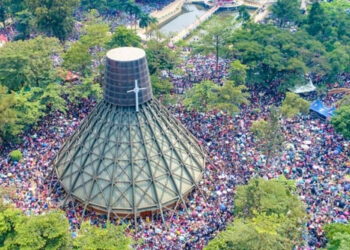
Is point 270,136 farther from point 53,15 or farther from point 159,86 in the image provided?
point 53,15

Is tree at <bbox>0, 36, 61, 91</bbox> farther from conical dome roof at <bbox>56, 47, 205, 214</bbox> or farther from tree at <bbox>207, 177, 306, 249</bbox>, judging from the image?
tree at <bbox>207, 177, 306, 249</bbox>

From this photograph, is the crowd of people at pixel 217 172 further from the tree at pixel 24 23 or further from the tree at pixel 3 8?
the tree at pixel 3 8

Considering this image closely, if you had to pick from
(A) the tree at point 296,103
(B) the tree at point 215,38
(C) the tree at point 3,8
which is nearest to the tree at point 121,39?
(B) the tree at point 215,38

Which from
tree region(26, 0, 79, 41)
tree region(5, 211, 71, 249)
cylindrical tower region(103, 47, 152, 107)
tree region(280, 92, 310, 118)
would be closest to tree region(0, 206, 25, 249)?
Answer: tree region(5, 211, 71, 249)

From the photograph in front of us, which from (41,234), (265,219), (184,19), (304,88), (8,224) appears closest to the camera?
(265,219)

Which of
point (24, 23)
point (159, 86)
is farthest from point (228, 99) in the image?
point (24, 23)

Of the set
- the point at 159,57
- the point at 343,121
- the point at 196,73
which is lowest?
the point at 196,73
